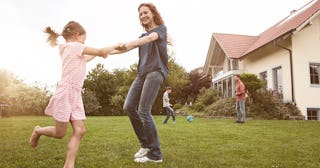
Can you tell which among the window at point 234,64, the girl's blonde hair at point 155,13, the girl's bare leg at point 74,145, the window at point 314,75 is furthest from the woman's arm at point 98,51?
the window at point 234,64

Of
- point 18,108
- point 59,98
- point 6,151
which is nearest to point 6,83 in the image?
point 18,108

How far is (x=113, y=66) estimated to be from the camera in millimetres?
35406

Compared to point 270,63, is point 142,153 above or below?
below

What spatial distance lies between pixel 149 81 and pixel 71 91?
1016 millimetres

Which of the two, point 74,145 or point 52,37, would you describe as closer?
point 74,145

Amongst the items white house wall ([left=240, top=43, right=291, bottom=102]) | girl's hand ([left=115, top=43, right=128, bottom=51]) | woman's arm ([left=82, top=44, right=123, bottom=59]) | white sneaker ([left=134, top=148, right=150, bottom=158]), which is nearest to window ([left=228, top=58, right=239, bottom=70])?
white house wall ([left=240, top=43, right=291, bottom=102])

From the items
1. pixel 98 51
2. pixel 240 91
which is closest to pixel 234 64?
pixel 240 91

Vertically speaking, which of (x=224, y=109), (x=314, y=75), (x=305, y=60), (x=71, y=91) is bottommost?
(x=71, y=91)

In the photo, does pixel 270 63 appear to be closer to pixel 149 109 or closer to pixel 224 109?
pixel 224 109

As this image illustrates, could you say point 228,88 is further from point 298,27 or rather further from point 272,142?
point 272,142

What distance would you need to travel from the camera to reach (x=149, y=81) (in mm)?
3906

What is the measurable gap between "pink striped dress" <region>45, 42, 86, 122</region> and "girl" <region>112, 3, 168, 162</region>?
2.77 feet

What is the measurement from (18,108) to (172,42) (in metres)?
21.6

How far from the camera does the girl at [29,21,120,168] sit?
3.15 metres
